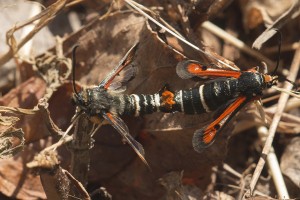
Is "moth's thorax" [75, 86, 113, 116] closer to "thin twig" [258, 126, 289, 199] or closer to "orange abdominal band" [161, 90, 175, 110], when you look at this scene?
"orange abdominal band" [161, 90, 175, 110]

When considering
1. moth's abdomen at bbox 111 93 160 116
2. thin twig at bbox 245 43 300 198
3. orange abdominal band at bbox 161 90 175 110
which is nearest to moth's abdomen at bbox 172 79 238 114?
orange abdominal band at bbox 161 90 175 110

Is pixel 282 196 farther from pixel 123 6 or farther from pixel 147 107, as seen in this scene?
pixel 123 6

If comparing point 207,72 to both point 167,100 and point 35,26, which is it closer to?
point 167,100

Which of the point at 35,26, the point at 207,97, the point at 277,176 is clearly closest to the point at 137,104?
the point at 207,97

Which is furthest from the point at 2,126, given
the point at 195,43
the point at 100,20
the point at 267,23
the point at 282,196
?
the point at 267,23

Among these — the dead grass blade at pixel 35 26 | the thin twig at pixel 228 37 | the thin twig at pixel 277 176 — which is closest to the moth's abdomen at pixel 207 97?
the thin twig at pixel 277 176

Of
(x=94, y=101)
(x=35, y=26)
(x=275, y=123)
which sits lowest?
(x=275, y=123)

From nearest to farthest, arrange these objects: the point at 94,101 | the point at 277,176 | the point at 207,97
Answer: the point at 94,101 → the point at 207,97 → the point at 277,176

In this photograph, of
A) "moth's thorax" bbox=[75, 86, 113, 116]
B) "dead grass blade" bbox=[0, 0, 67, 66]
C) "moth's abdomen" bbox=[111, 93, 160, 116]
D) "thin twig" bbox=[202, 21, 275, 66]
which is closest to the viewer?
"moth's thorax" bbox=[75, 86, 113, 116]

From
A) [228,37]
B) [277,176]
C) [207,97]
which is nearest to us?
[207,97]

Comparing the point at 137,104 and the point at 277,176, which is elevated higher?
the point at 137,104
